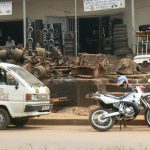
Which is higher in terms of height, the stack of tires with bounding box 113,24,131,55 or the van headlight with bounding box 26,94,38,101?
the stack of tires with bounding box 113,24,131,55

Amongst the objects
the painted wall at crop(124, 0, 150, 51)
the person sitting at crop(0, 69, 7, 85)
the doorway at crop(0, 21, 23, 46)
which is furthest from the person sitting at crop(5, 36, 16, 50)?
the person sitting at crop(0, 69, 7, 85)

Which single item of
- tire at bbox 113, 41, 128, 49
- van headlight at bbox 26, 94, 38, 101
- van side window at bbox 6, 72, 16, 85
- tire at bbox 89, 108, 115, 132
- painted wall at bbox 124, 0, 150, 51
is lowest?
tire at bbox 89, 108, 115, 132

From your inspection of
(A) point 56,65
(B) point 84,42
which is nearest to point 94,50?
(B) point 84,42

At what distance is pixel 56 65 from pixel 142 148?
10.7 m

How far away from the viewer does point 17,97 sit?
618 inches

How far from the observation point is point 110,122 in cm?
1521

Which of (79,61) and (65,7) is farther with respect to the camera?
(65,7)

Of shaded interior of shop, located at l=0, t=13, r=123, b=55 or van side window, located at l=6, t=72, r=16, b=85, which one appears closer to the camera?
van side window, located at l=6, t=72, r=16, b=85

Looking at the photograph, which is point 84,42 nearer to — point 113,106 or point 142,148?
point 113,106

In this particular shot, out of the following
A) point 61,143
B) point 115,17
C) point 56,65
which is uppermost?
point 115,17

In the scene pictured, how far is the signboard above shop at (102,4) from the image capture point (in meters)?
26.8

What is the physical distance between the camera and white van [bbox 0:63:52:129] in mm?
15672

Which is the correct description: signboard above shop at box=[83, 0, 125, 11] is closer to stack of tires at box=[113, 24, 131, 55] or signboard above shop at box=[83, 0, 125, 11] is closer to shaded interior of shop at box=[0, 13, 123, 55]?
stack of tires at box=[113, 24, 131, 55]

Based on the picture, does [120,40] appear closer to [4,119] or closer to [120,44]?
[120,44]
